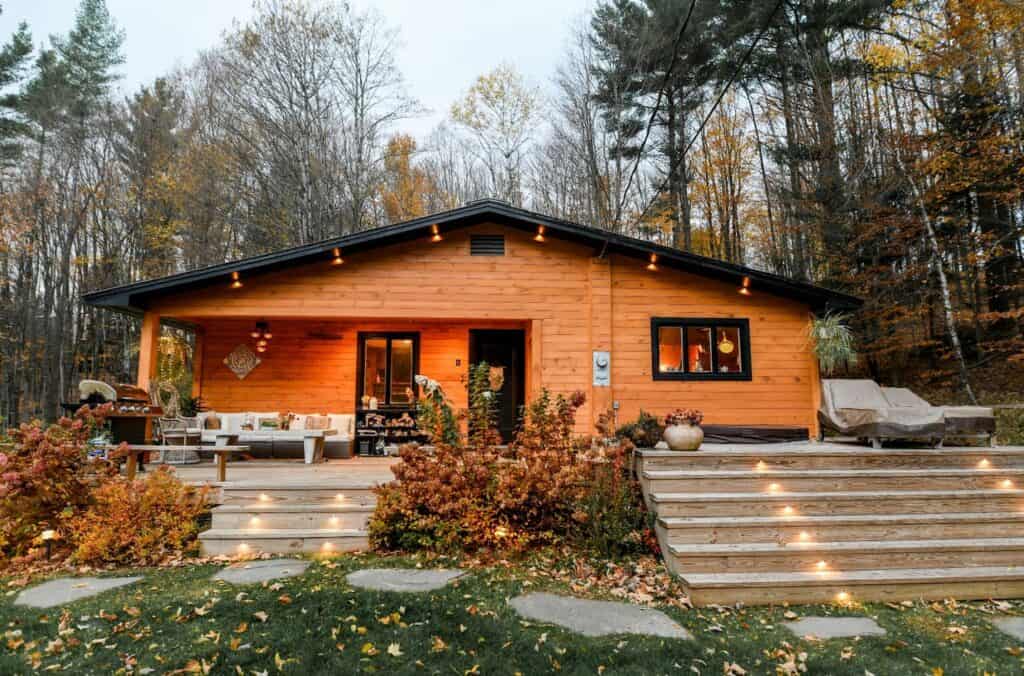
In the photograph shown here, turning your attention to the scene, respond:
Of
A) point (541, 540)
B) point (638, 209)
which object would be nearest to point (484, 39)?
point (638, 209)

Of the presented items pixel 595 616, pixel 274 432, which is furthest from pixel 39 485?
pixel 595 616

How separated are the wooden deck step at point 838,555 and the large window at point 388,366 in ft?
21.9

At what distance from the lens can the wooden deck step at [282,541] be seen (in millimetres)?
4875

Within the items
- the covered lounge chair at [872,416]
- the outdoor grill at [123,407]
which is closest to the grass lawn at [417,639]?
the covered lounge chair at [872,416]

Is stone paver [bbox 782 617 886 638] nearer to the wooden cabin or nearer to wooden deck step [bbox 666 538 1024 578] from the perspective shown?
wooden deck step [bbox 666 538 1024 578]

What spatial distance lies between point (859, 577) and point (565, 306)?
5182 mm

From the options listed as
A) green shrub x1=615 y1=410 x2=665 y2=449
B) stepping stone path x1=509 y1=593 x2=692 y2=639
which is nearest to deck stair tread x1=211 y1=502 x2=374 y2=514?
stepping stone path x1=509 y1=593 x2=692 y2=639

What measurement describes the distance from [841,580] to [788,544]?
16.3 inches

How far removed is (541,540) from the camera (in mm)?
Result: 4875

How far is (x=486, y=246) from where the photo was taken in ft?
27.9

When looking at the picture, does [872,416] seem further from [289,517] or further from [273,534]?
[273,534]

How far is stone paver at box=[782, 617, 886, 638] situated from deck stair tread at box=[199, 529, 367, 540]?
3.44 meters

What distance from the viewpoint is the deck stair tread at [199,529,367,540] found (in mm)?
4902

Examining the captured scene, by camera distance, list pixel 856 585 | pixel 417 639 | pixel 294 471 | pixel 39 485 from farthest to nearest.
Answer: pixel 294 471
pixel 39 485
pixel 856 585
pixel 417 639
